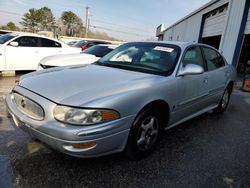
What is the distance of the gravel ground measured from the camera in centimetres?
234

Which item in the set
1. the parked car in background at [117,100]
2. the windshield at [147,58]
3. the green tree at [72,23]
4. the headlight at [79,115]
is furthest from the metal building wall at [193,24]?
the green tree at [72,23]

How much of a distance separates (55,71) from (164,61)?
1.56m

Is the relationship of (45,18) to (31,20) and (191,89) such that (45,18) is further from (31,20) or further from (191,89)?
(191,89)

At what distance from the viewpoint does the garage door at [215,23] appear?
12.5 m

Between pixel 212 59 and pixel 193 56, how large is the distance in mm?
794

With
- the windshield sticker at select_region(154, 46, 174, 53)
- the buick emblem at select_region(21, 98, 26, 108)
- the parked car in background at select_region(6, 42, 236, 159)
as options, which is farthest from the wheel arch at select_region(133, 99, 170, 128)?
the buick emblem at select_region(21, 98, 26, 108)

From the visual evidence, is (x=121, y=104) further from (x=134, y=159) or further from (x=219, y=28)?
(x=219, y=28)

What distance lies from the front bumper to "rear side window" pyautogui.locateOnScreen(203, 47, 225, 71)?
2.33 m

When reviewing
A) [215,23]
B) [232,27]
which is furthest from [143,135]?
[215,23]

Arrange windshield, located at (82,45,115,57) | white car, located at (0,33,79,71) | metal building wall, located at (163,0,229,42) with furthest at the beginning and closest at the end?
metal building wall, located at (163,0,229,42), windshield, located at (82,45,115,57), white car, located at (0,33,79,71)

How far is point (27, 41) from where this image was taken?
8.15m

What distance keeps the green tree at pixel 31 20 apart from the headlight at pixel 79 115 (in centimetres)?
6336

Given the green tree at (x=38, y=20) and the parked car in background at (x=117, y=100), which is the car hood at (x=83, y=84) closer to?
the parked car in background at (x=117, y=100)

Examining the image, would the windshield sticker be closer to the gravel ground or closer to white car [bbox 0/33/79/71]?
the gravel ground
